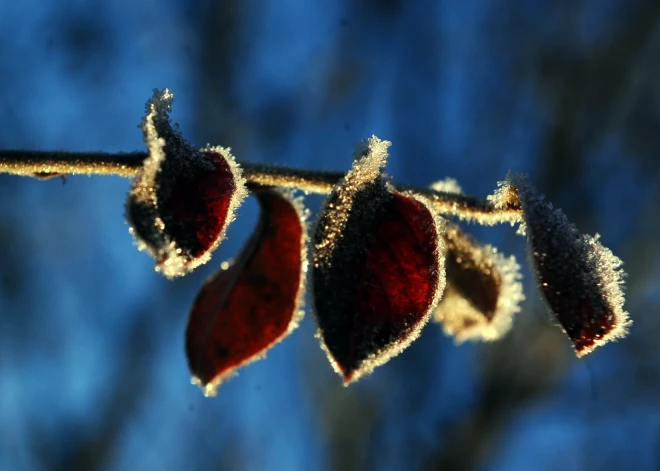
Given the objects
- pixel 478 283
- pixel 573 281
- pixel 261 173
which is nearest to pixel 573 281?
pixel 573 281

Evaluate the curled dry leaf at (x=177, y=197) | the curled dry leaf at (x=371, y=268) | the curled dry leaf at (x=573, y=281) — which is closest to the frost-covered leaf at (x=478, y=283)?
the curled dry leaf at (x=371, y=268)

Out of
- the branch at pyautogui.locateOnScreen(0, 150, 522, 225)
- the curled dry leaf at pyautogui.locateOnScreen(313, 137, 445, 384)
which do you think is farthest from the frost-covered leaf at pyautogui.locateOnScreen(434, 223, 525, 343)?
the curled dry leaf at pyautogui.locateOnScreen(313, 137, 445, 384)

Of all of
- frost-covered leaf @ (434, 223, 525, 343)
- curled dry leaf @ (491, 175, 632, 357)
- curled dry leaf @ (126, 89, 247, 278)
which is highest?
frost-covered leaf @ (434, 223, 525, 343)

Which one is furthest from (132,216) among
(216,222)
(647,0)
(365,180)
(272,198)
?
(647,0)

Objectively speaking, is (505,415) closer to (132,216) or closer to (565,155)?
(565,155)

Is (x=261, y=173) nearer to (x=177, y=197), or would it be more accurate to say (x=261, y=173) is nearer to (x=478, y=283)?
(x=177, y=197)

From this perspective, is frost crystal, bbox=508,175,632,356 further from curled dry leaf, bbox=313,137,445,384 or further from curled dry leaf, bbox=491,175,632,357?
curled dry leaf, bbox=313,137,445,384
